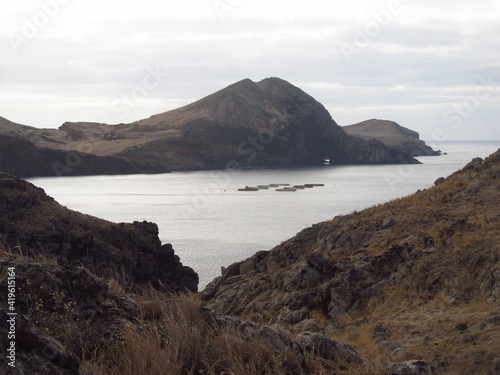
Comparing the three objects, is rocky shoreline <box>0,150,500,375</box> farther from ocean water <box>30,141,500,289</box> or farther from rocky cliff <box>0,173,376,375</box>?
ocean water <box>30,141,500,289</box>

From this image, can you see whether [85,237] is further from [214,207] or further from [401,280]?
[214,207]

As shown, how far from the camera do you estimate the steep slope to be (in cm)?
1329

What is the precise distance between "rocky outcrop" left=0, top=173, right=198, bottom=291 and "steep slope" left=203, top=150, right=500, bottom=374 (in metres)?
14.7

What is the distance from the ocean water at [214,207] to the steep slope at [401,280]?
23537 millimetres

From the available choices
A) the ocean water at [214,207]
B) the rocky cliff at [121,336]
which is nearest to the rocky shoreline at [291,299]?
the rocky cliff at [121,336]

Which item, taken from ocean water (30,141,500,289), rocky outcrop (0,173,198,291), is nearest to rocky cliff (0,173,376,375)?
rocky outcrop (0,173,198,291)

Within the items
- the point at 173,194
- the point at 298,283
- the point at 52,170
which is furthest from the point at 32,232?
the point at 52,170

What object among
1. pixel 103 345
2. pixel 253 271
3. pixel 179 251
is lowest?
pixel 179 251

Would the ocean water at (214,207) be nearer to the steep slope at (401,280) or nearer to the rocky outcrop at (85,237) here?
the rocky outcrop at (85,237)

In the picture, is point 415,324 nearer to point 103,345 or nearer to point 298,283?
point 298,283

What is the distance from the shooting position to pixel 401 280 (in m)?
18.5

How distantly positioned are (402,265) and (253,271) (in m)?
7.45

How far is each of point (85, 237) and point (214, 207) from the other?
233ft

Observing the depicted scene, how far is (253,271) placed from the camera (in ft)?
81.8
